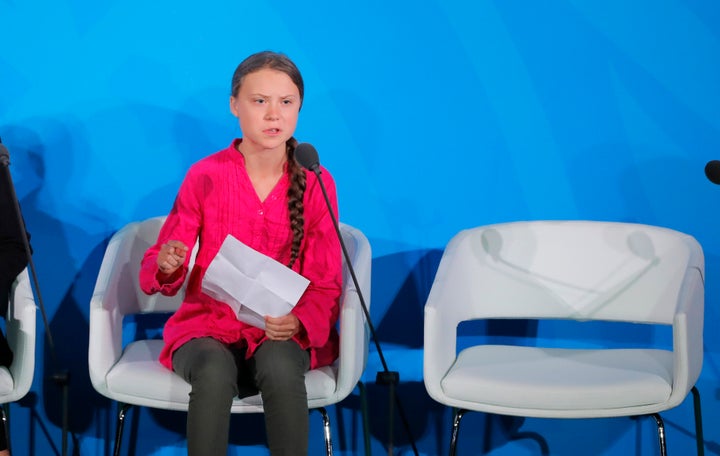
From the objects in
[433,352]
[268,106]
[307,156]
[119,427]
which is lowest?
[119,427]

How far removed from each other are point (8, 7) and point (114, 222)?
73 cm

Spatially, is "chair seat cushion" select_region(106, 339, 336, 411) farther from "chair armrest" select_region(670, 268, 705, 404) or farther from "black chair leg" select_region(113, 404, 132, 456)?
"chair armrest" select_region(670, 268, 705, 404)

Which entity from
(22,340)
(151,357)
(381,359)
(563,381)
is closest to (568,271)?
(563,381)

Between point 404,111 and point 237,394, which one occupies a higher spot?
point 404,111

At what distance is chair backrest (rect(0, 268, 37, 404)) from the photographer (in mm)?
3074

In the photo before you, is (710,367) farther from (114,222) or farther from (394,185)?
(114,222)

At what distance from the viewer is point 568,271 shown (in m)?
3.39

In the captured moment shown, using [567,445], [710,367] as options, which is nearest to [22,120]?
[567,445]

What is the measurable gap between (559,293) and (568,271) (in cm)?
7

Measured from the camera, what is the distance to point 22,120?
3.55 m

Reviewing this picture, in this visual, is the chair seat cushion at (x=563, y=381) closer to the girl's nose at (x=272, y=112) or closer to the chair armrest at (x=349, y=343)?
the chair armrest at (x=349, y=343)

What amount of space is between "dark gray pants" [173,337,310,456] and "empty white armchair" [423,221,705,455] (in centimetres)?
38

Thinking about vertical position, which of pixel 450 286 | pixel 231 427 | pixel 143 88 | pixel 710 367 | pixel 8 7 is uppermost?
pixel 8 7

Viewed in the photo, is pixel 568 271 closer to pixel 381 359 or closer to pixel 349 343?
pixel 381 359
